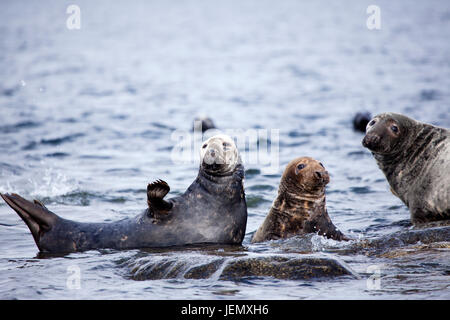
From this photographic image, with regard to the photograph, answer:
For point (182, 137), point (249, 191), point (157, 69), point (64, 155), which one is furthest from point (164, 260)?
point (157, 69)

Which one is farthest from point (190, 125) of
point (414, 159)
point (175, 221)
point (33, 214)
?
point (33, 214)

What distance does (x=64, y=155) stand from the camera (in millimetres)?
16297

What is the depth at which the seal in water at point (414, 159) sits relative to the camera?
30.8ft

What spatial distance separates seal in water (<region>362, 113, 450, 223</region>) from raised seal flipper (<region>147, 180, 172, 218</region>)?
3200mm

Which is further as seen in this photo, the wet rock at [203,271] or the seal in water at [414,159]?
the seal in water at [414,159]

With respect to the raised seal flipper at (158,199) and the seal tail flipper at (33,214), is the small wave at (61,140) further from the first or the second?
the raised seal flipper at (158,199)

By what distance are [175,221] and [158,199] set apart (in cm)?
45

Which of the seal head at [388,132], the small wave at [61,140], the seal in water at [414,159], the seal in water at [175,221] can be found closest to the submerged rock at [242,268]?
the seal in water at [175,221]

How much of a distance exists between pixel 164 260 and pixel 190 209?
117 centimetres

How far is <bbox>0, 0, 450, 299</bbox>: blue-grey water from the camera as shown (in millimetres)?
6711

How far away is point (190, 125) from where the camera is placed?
2088 cm

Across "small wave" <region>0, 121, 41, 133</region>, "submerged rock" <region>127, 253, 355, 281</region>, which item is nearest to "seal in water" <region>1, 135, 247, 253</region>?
"submerged rock" <region>127, 253, 355, 281</region>

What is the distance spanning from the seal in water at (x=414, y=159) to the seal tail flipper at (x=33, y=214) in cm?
425

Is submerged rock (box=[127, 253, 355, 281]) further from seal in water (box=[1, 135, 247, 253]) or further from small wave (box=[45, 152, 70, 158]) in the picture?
small wave (box=[45, 152, 70, 158])
